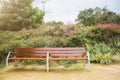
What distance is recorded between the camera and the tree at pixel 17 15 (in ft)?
92.9

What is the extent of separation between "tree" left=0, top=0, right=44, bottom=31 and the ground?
2028cm

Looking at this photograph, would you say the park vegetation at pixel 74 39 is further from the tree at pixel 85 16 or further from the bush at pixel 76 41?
the tree at pixel 85 16

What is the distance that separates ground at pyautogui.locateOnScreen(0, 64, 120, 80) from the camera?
23.0 feet

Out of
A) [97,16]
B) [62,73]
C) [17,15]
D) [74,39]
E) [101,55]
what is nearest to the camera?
[62,73]

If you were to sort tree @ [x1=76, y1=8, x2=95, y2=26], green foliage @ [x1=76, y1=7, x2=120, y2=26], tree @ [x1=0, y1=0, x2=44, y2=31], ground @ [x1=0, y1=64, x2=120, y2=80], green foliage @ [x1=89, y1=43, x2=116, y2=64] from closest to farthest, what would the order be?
1. ground @ [x1=0, y1=64, x2=120, y2=80]
2. green foliage @ [x1=89, y1=43, x2=116, y2=64]
3. green foliage @ [x1=76, y1=7, x2=120, y2=26]
4. tree @ [x1=76, y1=8, x2=95, y2=26]
5. tree @ [x1=0, y1=0, x2=44, y2=31]

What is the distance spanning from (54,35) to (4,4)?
63.6 feet

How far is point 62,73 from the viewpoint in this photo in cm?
765

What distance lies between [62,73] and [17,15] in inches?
860

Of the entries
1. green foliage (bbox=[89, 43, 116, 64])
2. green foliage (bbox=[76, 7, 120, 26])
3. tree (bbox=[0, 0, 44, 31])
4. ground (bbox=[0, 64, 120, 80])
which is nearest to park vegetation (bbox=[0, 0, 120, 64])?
green foliage (bbox=[89, 43, 116, 64])

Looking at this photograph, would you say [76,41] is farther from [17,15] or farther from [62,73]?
[17,15]

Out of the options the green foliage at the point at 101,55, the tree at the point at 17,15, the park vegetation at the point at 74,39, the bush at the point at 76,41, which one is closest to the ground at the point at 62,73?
the green foliage at the point at 101,55

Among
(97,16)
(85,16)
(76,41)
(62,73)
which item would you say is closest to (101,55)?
(76,41)

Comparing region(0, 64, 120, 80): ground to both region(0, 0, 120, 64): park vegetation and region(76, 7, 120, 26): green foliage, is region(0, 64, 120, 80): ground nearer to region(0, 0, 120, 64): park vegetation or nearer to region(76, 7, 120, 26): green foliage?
region(0, 0, 120, 64): park vegetation

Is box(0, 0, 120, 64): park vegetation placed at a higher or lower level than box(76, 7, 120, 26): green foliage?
lower
